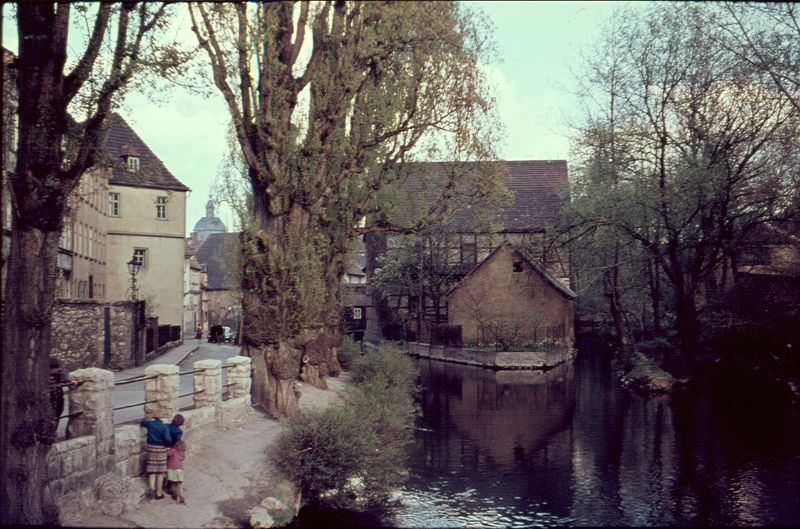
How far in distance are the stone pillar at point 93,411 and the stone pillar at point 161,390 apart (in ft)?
5.95

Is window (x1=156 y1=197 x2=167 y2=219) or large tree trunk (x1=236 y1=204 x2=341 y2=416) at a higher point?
window (x1=156 y1=197 x2=167 y2=219)

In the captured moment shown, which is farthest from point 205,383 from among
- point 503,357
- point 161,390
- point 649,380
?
point 503,357

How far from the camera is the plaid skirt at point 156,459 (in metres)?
12.1

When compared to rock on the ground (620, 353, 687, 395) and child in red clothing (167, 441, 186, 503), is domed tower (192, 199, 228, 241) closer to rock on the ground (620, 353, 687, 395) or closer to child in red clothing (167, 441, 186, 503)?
rock on the ground (620, 353, 687, 395)

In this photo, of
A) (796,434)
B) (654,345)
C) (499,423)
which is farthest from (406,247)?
(796,434)

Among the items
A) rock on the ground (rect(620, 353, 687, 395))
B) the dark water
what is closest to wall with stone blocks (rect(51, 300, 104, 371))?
the dark water

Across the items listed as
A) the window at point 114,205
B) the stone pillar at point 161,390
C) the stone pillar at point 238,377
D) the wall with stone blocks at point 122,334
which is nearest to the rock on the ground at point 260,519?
the stone pillar at point 161,390

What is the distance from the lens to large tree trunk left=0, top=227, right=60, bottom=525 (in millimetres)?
9242

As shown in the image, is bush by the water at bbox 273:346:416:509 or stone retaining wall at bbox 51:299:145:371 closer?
bush by the water at bbox 273:346:416:509

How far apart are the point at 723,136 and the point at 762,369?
9.21m

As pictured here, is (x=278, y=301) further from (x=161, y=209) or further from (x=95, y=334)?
(x=161, y=209)

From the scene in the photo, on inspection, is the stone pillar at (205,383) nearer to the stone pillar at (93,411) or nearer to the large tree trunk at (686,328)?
the stone pillar at (93,411)

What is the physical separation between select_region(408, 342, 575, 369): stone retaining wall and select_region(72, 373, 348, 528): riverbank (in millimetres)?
26218

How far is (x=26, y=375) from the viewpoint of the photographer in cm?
932
